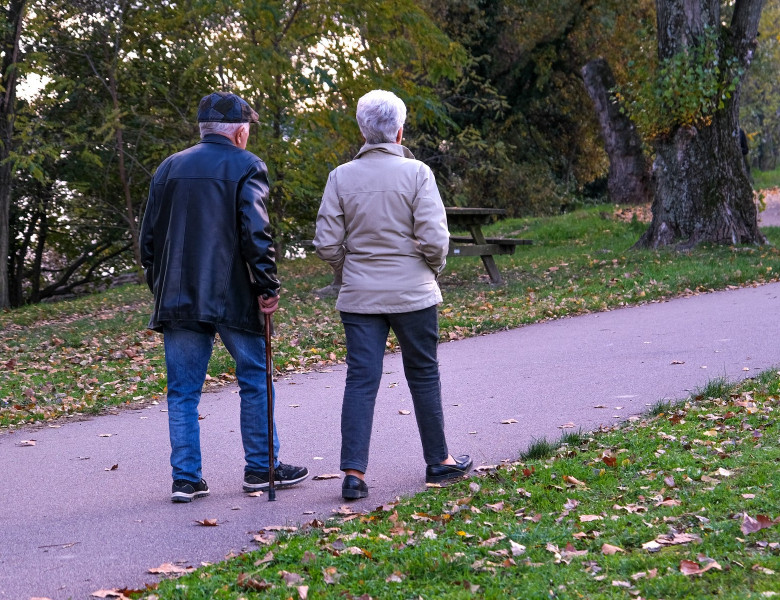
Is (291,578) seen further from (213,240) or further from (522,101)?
(522,101)

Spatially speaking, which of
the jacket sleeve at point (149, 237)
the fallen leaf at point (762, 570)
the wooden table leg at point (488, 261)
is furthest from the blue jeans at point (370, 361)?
the wooden table leg at point (488, 261)

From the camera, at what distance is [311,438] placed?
6387mm

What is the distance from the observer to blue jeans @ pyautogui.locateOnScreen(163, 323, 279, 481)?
16.6 ft

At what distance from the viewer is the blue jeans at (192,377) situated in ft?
16.6

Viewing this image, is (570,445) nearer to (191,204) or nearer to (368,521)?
(368,521)

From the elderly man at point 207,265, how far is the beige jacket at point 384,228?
38 centimetres

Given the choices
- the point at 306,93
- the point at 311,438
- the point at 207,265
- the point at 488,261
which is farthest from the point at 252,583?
the point at 306,93

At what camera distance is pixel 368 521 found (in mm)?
4473

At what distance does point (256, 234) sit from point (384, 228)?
0.66 metres

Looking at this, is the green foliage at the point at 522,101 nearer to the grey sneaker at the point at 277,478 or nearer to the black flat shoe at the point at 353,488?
the grey sneaker at the point at 277,478

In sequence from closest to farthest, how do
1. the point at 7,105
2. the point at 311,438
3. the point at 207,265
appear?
the point at 207,265 < the point at 311,438 < the point at 7,105

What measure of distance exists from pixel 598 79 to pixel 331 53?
Result: 11567 millimetres

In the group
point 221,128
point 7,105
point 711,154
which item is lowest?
point 221,128

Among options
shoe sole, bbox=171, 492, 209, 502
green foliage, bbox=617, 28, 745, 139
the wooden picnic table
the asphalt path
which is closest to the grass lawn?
the asphalt path
